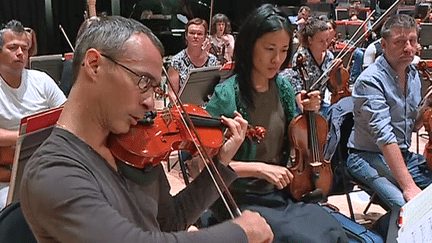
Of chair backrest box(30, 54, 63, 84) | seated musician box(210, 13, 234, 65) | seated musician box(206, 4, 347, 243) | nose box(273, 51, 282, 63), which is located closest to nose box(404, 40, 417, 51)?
seated musician box(206, 4, 347, 243)

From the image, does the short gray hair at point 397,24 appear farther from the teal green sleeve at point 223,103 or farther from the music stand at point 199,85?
the music stand at point 199,85

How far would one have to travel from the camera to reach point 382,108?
1.92 meters

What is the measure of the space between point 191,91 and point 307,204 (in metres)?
1.27


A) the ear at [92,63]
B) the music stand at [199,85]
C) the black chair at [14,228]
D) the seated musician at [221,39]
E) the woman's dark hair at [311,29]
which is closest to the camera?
the ear at [92,63]

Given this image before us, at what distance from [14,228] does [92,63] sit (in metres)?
0.37

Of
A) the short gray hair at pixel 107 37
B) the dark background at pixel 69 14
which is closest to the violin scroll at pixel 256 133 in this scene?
the short gray hair at pixel 107 37

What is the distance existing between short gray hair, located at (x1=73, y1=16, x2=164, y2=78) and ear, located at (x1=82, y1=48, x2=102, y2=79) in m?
0.01

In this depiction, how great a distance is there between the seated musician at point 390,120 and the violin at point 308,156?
1.00 ft

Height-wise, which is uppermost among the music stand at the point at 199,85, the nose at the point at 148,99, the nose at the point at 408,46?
the nose at the point at 148,99

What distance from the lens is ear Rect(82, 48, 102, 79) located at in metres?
0.84

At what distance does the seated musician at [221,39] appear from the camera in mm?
4605

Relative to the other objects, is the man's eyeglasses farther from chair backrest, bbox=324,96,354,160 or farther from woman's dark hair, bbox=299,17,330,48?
woman's dark hair, bbox=299,17,330,48

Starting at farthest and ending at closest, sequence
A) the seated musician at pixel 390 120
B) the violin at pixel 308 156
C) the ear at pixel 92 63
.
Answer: the seated musician at pixel 390 120
the violin at pixel 308 156
the ear at pixel 92 63

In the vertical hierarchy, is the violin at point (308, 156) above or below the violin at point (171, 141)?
below
